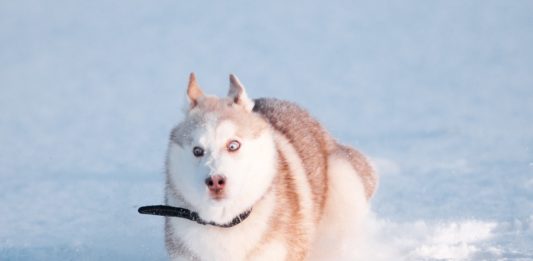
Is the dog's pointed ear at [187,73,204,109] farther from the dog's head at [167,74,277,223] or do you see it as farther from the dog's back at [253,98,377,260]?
the dog's back at [253,98,377,260]

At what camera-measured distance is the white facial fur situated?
4535mm

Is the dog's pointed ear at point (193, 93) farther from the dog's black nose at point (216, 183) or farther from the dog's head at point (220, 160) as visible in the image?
the dog's black nose at point (216, 183)

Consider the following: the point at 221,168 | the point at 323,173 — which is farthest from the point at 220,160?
the point at 323,173

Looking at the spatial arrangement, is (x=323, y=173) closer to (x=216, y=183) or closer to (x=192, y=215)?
(x=192, y=215)

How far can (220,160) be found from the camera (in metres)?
4.53

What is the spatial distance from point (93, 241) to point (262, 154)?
9.34 feet

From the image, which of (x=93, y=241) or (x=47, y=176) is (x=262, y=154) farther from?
(x=47, y=176)

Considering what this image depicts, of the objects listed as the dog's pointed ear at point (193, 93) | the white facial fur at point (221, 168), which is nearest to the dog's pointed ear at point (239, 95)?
the dog's pointed ear at point (193, 93)

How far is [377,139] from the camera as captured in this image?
1077 cm

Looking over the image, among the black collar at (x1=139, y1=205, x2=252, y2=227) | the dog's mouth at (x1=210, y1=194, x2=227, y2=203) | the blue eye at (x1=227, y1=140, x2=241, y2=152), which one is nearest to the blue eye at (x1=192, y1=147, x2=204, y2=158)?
the blue eye at (x1=227, y1=140, x2=241, y2=152)

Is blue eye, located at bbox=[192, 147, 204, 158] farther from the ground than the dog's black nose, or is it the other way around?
blue eye, located at bbox=[192, 147, 204, 158]

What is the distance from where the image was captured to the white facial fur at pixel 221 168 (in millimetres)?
4535

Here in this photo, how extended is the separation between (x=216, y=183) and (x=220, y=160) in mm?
176

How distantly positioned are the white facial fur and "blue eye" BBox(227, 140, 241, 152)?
2 centimetres
